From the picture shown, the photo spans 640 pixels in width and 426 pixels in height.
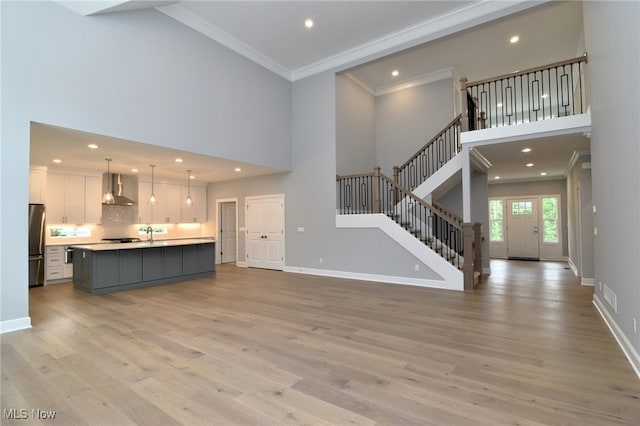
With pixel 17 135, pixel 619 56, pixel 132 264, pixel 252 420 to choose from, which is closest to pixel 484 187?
pixel 619 56

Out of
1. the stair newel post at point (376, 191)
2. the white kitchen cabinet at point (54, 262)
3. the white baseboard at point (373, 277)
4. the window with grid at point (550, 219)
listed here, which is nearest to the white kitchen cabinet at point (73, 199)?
the white kitchen cabinet at point (54, 262)

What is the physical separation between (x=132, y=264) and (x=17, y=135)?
3.16m

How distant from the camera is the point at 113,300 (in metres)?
5.19

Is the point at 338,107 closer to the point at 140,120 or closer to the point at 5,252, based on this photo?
the point at 140,120

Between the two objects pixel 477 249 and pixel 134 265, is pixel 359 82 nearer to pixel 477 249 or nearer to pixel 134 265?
pixel 477 249

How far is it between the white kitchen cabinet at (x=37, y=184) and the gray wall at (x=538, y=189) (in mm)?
13705

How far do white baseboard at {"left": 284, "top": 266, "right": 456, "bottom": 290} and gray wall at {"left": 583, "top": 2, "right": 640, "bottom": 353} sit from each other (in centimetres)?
245

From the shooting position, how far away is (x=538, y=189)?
35.4 feet

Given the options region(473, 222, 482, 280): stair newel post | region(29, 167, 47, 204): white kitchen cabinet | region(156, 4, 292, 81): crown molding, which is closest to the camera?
region(156, 4, 292, 81): crown molding

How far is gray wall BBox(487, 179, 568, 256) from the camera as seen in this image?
1037 cm

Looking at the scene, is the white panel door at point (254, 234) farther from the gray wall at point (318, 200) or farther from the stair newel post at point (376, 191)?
the stair newel post at point (376, 191)

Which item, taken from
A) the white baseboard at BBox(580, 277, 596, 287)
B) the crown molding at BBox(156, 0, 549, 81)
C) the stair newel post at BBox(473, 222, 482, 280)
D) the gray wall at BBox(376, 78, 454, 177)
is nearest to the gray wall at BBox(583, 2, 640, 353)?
the crown molding at BBox(156, 0, 549, 81)

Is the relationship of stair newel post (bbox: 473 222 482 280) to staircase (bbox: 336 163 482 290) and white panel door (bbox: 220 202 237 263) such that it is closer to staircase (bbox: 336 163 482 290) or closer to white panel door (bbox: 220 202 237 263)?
staircase (bbox: 336 163 482 290)

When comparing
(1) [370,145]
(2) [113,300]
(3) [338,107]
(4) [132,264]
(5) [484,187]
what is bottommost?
(2) [113,300]
